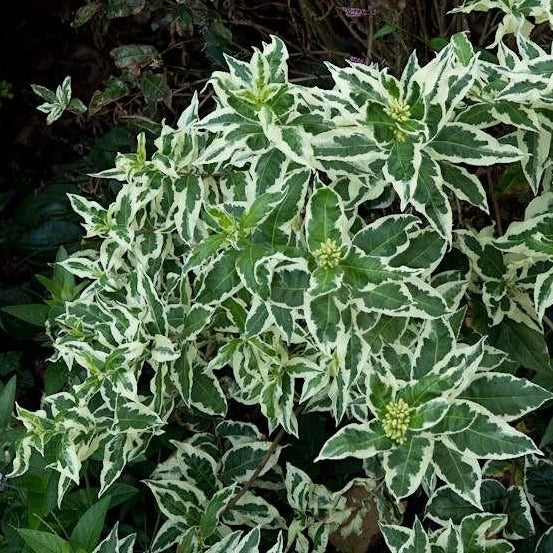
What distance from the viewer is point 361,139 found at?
119cm

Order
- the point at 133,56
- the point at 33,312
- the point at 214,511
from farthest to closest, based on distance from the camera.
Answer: the point at 133,56 < the point at 33,312 < the point at 214,511

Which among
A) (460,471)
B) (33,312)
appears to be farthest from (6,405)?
(460,471)

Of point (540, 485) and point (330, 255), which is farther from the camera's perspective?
point (540, 485)

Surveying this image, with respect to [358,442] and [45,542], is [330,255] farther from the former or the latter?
[45,542]

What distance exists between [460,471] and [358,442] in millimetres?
161

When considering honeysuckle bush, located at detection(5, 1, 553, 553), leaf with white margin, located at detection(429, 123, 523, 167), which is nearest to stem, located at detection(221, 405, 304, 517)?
honeysuckle bush, located at detection(5, 1, 553, 553)

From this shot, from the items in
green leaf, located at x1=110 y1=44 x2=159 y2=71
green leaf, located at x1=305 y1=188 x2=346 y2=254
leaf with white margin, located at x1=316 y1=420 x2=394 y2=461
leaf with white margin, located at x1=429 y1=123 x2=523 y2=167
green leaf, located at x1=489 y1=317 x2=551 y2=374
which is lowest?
green leaf, located at x1=489 y1=317 x2=551 y2=374

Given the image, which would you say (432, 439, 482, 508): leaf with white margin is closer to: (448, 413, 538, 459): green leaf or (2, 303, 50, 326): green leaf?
(448, 413, 538, 459): green leaf

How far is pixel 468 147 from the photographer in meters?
1.20

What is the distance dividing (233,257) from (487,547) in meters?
0.63

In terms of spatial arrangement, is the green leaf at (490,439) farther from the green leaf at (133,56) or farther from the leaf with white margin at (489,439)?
the green leaf at (133,56)

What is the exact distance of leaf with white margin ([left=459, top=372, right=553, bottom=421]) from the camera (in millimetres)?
1235

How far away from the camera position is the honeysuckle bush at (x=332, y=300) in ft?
3.92

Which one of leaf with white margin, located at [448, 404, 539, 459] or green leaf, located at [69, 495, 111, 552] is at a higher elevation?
leaf with white margin, located at [448, 404, 539, 459]
